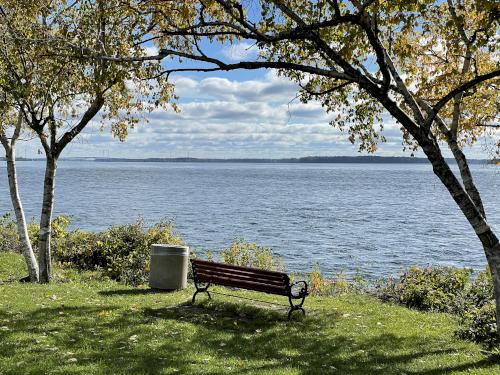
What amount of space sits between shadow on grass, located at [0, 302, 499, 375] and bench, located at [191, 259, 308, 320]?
26.2 inches

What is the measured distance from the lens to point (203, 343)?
9805 millimetres

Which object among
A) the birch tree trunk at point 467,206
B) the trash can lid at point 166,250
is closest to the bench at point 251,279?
the trash can lid at point 166,250

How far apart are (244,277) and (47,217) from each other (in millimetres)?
7009

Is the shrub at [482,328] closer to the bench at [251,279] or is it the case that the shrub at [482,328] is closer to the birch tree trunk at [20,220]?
the bench at [251,279]

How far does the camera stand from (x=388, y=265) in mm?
28938

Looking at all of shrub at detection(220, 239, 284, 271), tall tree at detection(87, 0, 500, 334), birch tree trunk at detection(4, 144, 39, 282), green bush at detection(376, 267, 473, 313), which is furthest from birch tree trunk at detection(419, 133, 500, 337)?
shrub at detection(220, 239, 284, 271)

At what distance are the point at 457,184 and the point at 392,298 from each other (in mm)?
9134

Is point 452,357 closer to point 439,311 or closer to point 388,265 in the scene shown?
point 439,311

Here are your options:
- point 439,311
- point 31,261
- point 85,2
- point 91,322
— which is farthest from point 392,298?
point 85,2

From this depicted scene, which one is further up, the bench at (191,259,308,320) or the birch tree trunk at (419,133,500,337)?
the birch tree trunk at (419,133,500,337)

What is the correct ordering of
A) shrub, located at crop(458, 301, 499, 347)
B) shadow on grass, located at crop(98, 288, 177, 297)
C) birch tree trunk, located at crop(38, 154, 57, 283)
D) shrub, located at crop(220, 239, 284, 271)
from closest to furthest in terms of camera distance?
1. shrub, located at crop(458, 301, 499, 347)
2. shadow on grass, located at crop(98, 288, 177, 297)
3. birch tree trunk, located at crop(38, 154, 57, 283)
4. shrub, located at crop(220, 239, 284, 271)

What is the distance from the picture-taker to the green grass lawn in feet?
27.4

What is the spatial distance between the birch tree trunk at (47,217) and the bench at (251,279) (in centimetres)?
533

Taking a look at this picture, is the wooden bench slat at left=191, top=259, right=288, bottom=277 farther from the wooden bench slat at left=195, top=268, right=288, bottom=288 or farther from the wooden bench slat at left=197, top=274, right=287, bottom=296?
the wooden bench slat at left=197, top=274, right=287, bottom=296
